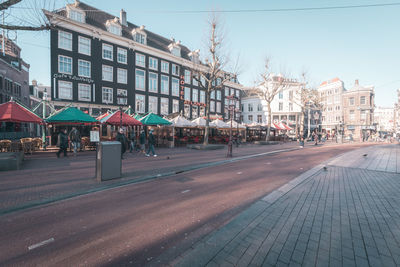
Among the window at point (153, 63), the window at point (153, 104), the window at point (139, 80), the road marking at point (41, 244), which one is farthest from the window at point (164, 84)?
the road marking at point (41, 244)

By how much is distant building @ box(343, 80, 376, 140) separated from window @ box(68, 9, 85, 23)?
203 feet

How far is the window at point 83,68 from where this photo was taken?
2291 cm

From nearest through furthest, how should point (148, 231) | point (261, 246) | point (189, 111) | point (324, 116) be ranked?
point (261, 246), point (148, 231), point (189, 111), point (324, 116)

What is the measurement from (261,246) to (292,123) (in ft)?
167

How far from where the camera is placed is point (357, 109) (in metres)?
48.7

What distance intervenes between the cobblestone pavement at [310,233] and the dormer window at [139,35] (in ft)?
99.5

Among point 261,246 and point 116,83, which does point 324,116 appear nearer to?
point 116,83

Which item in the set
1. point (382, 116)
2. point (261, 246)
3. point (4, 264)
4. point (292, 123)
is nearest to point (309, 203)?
point (261, 246)

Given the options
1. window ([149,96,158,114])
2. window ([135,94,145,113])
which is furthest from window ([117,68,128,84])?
window ([149,96,158,114])

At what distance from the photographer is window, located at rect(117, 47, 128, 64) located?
85.6 ft

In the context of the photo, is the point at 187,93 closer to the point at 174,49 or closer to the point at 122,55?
the point at 174,49

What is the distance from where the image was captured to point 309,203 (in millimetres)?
4496

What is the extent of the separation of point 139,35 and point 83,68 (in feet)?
33.4

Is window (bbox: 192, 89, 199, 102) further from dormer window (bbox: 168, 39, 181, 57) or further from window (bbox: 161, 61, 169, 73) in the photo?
dormer window (bbox: 168, 39, 181, 57)
